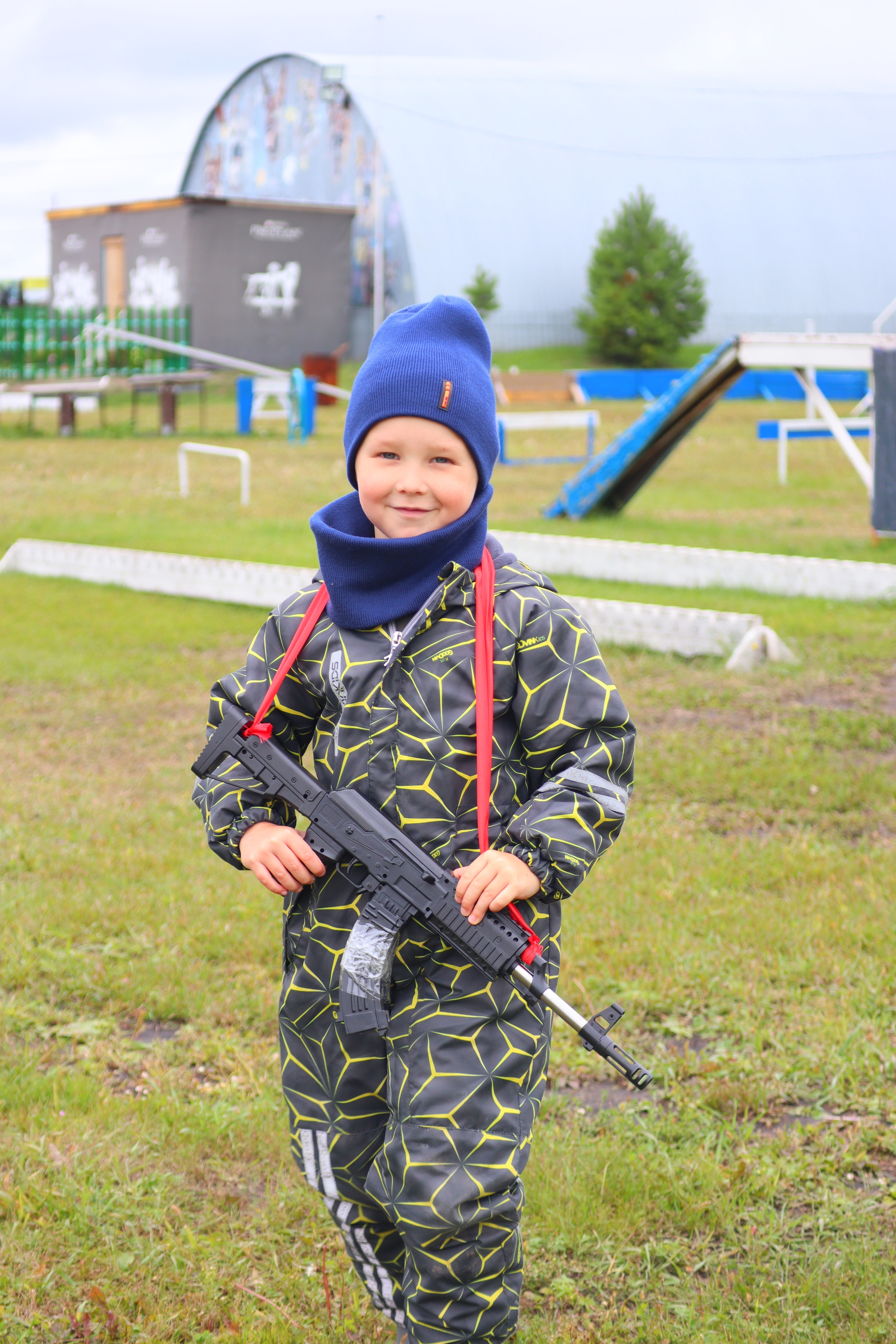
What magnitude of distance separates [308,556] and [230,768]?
8.85 metres

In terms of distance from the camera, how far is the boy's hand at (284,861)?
2090 millimetres

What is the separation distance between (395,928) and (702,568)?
27.2 feet

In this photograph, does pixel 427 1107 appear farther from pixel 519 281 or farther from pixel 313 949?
pixel 519 281

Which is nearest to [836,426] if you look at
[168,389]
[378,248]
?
[168,389]

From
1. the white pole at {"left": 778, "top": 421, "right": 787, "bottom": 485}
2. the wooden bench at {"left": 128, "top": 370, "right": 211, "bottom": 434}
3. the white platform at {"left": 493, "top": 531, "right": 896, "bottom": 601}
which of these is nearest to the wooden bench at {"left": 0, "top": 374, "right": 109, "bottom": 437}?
the wooden bench at {"left": 128, "top": 370, "right": 211, "bottom": 434}

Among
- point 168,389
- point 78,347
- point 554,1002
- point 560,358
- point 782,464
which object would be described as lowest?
point 554,1002

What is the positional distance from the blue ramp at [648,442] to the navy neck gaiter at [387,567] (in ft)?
32.1

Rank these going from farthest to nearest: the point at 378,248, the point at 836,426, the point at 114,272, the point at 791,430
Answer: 1. the point at 114,272
2. the point at 378,248
3. the point at 791,430
4. the point at 836,426

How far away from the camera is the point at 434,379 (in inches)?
84.8

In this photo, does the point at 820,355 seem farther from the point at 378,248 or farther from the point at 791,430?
the point at 378,248

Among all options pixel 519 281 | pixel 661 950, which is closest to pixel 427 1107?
pixel 661 950

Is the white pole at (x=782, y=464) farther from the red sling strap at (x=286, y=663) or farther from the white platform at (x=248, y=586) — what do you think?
the red sling strap at (x=286, y=663)

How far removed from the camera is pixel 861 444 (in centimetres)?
2322

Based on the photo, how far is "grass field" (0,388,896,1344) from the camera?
2.61m
